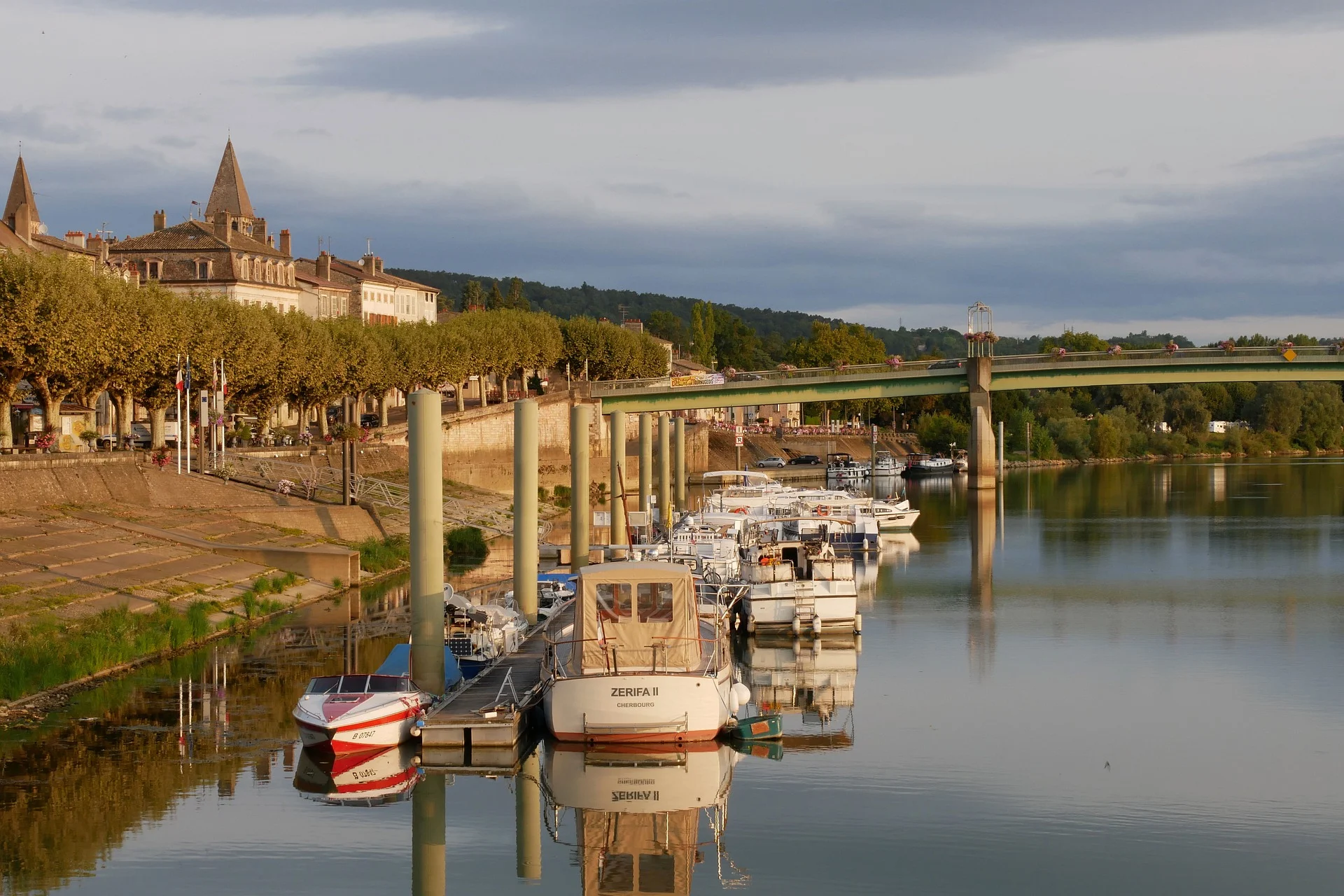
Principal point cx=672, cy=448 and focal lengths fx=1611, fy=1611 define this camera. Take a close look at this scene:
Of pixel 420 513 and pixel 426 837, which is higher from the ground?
pixel 420 513

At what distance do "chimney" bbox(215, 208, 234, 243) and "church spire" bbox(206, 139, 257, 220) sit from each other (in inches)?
611

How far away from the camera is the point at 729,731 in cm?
3025

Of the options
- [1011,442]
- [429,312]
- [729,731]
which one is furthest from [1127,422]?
[729,731]

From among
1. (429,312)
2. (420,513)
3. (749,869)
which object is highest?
(429,312)

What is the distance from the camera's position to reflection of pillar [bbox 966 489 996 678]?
41156 millimetres

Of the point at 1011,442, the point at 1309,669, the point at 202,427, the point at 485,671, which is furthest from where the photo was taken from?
the point at 1011,442

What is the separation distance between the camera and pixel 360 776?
2747 centimetres

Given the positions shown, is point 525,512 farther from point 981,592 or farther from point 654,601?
point 981,592

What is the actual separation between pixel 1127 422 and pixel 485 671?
15476 cm

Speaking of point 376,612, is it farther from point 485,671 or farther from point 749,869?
point 749,869

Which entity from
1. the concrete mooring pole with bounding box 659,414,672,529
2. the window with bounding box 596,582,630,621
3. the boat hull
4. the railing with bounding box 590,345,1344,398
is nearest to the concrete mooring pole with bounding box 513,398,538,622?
the window with bounding box 596,582,630,621

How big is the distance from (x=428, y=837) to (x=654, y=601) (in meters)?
7.16

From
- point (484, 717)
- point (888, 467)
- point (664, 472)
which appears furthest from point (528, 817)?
point (888, 467)

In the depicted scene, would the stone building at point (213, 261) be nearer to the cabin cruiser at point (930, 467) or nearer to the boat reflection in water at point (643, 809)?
the cabin cruiser at point (930, 467)
